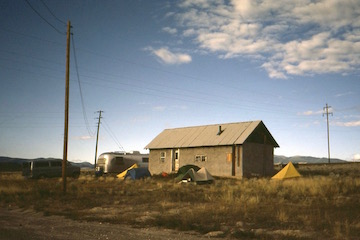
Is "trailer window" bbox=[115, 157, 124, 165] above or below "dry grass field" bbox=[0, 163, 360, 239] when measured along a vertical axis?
above

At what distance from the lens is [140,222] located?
10273 millimetres

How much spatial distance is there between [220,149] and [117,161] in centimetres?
1515

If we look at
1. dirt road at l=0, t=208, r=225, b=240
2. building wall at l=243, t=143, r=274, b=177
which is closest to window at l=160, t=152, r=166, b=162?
building wall at l=243, t=143, r=274, b=177

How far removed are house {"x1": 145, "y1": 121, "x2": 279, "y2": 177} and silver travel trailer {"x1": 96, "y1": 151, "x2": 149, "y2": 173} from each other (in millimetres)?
4606

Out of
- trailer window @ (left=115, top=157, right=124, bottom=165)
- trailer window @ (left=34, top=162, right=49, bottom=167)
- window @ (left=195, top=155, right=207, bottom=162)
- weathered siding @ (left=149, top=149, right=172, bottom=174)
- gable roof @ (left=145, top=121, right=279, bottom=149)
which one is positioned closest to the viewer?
trailer window @ (left=34, top=162, right=49, bottom=167)

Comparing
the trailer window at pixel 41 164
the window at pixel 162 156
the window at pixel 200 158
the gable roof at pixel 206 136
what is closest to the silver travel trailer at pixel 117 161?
the gable roof at pixel 206 136

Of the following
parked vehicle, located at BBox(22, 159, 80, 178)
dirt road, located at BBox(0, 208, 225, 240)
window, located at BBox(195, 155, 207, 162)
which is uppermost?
window, located at BBox(195, 155, 207, 162)

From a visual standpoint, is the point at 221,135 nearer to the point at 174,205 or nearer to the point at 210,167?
the point at 210,167

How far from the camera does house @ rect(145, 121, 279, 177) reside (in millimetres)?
31250

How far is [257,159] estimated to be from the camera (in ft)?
107

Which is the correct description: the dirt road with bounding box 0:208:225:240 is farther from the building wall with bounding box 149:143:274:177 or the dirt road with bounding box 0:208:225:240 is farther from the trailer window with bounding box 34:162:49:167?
the building wall with bounding box 149:143:274:177

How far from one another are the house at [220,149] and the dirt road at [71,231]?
72.8 feet

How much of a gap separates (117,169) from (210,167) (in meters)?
14.0

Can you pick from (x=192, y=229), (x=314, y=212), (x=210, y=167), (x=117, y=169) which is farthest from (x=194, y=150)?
(x=192, y=229)
